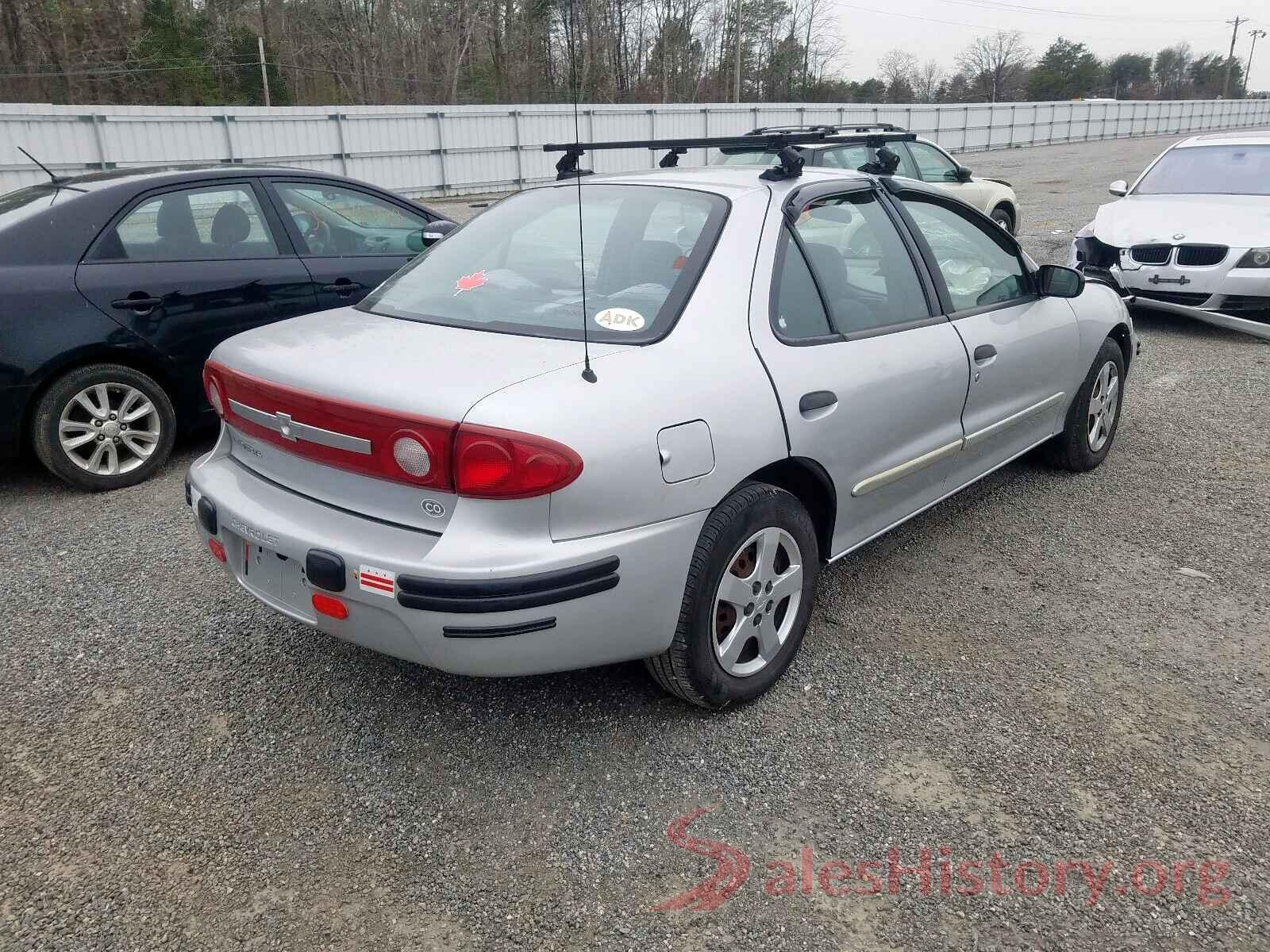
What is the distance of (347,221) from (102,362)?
1.61 m

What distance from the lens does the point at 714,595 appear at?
273cm

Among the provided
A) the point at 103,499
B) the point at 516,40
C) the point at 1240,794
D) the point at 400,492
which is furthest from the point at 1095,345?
the point at 516,40

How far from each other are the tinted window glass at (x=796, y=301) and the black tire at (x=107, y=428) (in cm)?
343

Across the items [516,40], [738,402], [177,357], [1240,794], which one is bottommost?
[1240,794]

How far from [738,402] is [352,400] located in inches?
40.6

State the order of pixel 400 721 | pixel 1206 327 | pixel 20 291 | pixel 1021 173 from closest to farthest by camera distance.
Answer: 1. pixel 400 721
2. pixel 20 291
3. pixel 1206 327
4. pixel 1021 173

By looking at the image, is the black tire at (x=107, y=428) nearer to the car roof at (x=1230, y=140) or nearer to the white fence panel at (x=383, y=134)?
the white fence panel at (x=383, y=134)

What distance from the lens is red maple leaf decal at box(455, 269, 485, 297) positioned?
3203 millimetres

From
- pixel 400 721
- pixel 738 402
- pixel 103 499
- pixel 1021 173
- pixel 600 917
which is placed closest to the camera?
pixel 600 917

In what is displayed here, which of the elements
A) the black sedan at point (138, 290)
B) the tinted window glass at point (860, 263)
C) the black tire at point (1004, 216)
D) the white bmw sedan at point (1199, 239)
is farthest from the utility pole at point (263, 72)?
the tinted window glass at point (860, 263)

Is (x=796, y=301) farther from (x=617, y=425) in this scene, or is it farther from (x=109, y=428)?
(x=109, y=428)

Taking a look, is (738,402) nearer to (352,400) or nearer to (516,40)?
(352,400)

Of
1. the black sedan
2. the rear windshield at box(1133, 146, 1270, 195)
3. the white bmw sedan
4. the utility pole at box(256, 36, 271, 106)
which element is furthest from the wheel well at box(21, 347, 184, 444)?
the utility pole at box(256, 36, 271, 106)

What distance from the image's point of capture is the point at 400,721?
2977 mm
